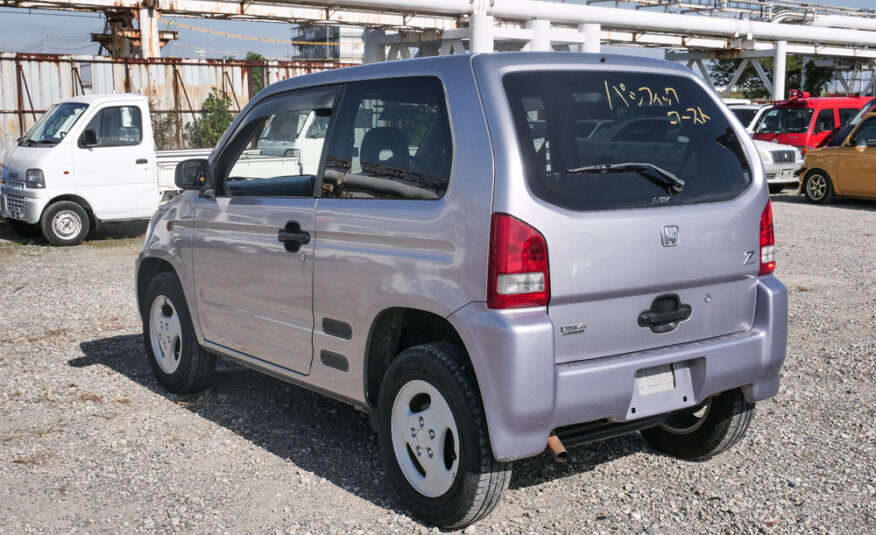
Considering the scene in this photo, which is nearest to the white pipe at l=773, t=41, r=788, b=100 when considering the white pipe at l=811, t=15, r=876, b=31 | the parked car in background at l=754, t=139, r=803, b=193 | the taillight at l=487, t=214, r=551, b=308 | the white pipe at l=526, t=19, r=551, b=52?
the white pipe at l=811, t=15, r=876, b=31

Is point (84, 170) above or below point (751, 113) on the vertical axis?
below

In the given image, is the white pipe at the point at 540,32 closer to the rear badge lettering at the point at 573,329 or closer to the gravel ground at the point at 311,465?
the gravel ground at the point at 311,465

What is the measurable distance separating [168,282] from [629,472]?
308cm

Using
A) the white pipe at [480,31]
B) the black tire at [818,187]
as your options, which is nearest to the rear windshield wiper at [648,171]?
the black tire at [818,187]

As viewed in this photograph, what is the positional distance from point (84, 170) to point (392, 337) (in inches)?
413

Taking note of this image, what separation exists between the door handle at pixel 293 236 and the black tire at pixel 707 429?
208 cm

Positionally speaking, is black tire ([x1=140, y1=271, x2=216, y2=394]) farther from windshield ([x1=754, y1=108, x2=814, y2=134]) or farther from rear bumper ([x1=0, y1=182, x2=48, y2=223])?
windshield ([x1=754, y1=108, x2=814, y2=134])

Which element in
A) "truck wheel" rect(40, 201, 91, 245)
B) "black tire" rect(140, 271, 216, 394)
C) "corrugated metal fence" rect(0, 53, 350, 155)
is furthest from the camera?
"corrugated metal fence" rect(0, 53, 350, 155)

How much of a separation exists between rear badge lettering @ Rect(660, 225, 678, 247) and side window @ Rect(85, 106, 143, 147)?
11.2m

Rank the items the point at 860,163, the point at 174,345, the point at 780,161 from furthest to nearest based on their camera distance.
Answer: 1. the point at 780,161
2. the point at 860,163
3. the point at 174,345

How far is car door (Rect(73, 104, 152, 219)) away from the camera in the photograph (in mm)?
13391

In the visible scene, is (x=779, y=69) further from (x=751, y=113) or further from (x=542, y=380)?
(x=542, y=380)

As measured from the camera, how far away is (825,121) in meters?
21.1

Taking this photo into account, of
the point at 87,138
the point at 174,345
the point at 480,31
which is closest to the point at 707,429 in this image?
the point at 174,345
